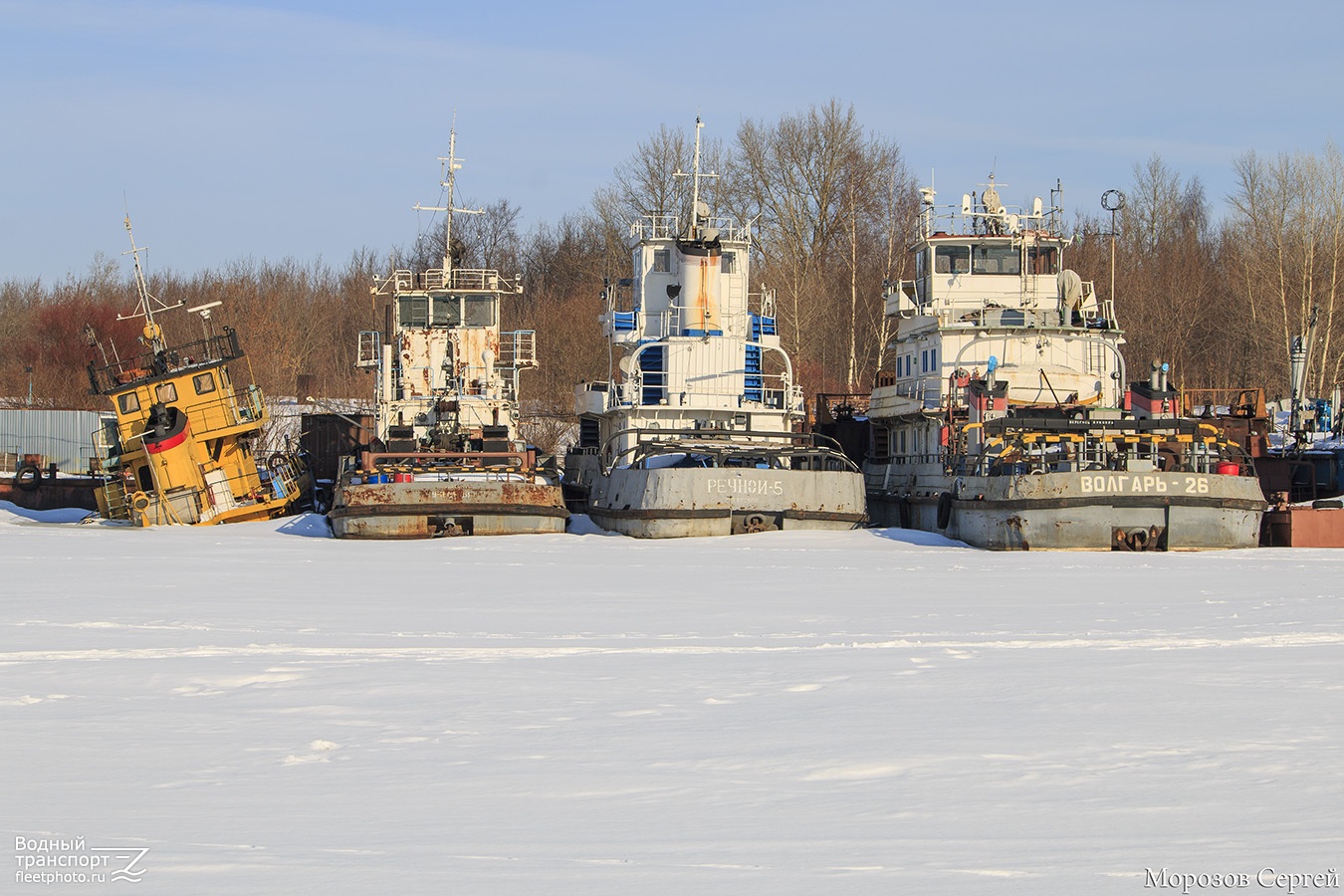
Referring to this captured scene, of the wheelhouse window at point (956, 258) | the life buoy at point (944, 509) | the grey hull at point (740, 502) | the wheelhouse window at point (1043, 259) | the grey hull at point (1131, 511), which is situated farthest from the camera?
the wheelhouse window at point (956, 258)

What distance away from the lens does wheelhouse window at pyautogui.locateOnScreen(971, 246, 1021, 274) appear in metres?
30.1

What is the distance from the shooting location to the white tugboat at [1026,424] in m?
20.9

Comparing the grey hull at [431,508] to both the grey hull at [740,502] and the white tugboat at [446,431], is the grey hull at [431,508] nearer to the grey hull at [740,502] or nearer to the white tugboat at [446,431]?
the white tugboat at [446,431]

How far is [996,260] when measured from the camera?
30203mm

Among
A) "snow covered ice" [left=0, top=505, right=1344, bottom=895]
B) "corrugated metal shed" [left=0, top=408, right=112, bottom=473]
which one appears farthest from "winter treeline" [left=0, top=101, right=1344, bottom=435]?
"snow covered ice" [left=0, top=505, right=1344, bottom=895]

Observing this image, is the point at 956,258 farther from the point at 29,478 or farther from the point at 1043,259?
the point at 29,478

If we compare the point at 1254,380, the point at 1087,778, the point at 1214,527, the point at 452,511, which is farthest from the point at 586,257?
the point at 1087,778

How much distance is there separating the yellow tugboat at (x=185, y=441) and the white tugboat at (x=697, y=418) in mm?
7039

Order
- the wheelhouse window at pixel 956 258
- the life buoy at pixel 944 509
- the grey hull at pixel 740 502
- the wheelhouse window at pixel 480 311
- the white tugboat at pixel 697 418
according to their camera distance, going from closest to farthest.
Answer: the grey hull at pixel 740 502
the white tugboat at pixel 697 418
the life buoy at pixel 944 509
the wheelhouse window at pixel 956 258
the wheelhouse window at pixel 480 311

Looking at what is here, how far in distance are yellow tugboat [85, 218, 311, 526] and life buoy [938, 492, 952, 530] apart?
1313 centimetres

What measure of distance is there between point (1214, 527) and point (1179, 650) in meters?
11.4

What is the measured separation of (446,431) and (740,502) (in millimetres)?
6202

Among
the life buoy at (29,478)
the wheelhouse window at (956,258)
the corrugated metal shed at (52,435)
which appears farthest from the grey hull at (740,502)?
the corrugated metal shed at (52,435)

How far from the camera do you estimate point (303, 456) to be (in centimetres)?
3534
